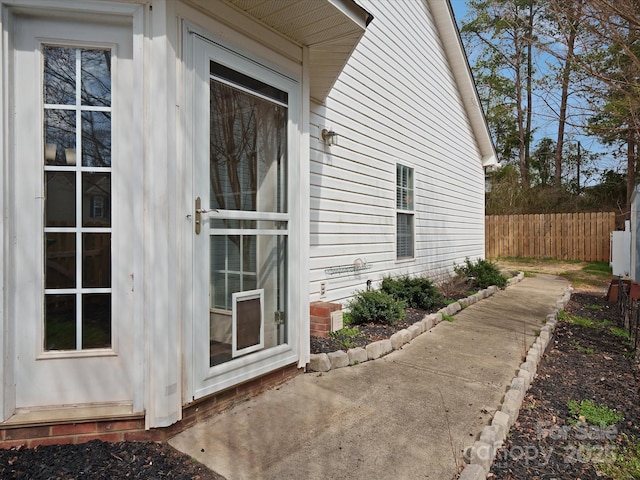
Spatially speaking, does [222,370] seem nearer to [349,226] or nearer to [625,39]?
[349,226]

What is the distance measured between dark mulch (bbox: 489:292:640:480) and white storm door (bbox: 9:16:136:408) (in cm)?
257

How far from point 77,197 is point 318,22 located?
2293 mm

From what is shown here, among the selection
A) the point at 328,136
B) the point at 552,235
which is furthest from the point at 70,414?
the point at 552,235

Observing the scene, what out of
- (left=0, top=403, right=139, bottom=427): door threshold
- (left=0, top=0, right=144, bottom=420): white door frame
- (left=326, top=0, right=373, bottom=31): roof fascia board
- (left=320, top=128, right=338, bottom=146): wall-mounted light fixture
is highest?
(left=326, top=0, right=373, bottom=31): roof fascia board

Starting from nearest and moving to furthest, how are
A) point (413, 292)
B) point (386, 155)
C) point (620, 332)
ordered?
point (620, 332) → point (413, 292) → point (386, 155)

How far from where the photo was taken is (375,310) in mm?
5188

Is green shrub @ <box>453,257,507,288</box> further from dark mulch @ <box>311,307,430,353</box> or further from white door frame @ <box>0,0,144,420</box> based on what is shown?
white door frame @ <box>0,0,144,420</box>

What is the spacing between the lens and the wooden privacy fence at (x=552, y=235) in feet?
48.4

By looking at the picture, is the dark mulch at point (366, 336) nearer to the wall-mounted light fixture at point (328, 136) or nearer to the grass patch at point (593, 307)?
the wall-mounted light fixture at point (328, 136)

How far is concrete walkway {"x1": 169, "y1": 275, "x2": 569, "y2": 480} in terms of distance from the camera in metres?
2.23

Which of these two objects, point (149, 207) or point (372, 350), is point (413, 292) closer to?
point (372, 350)

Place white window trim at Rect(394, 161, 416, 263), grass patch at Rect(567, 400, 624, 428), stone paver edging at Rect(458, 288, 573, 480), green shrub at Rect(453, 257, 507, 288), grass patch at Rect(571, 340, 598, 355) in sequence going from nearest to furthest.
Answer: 1. stone paver edging at Rect(458, 288, 573, 480)
2. grass patch at Rect(567, 400, 624, 428)
3. grass patch at Rect(571, 340, 598, 355)
4. white window trim at Rect(394, 161, 416, 263)
5. green shrub at Rect(453, 257, 507, 288)

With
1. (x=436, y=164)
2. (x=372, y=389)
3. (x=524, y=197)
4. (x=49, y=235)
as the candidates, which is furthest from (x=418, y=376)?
(x=524, y=197)

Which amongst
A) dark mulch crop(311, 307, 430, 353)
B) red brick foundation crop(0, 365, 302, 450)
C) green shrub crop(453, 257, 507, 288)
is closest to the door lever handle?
red brick foundation crop(0, 365, 302, 450)
